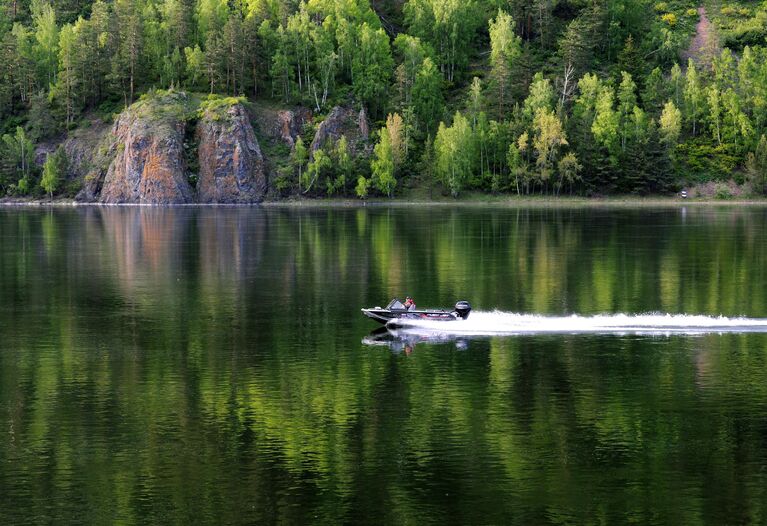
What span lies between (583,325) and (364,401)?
2319 centimetres

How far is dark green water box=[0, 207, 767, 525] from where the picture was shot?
35.3 m

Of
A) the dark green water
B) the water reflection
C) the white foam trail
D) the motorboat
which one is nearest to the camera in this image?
the dark green water

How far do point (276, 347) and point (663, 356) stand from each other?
22.2 m

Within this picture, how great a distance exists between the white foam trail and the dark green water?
163 centimetres

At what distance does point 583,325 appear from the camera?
218ft

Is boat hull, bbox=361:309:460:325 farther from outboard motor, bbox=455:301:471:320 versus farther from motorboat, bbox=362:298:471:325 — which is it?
outboard motor, bbox=455:301:471:320

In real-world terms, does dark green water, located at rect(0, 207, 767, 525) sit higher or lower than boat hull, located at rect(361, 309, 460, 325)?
lower

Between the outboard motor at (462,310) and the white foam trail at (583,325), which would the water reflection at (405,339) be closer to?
the white foam trail at (583,325)

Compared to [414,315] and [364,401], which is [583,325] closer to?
[414,315]

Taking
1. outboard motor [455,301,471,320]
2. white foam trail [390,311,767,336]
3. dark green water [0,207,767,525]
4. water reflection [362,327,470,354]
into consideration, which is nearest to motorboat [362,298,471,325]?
outboard motor [455,301,471,320]

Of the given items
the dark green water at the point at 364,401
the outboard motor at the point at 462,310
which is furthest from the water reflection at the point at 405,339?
the outboard motor at the point at 462,310

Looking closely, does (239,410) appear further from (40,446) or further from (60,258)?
(60,258)

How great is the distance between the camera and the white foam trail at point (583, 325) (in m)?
65.5

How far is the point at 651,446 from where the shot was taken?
40.9m
